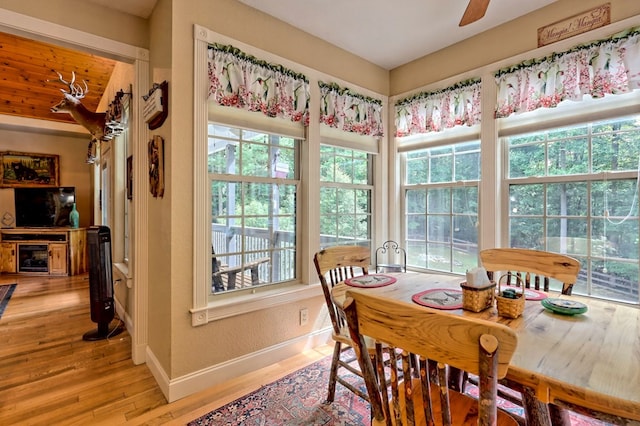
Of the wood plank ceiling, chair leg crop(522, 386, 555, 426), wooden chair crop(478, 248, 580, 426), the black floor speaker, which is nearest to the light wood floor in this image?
the black floor speaker

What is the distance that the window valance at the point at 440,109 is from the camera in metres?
→ 2.74

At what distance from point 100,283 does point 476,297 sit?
3.26 meters

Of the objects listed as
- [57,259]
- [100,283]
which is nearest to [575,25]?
[100,283]

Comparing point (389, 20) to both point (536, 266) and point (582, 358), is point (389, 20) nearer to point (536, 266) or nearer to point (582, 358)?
point (536, 266)

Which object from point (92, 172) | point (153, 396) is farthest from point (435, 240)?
point (92, 172)

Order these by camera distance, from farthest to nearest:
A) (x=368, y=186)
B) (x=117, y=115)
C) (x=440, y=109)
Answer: (x=368, y=186), (x=440, y=109), (x=117, y=115)

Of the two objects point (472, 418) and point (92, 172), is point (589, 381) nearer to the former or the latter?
point (472, 418)

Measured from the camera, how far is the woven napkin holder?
1.39 meters

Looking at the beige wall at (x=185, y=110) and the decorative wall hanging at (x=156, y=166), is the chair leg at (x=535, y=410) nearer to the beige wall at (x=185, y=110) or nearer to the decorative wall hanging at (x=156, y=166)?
the beige wall at (x=185, y=110)

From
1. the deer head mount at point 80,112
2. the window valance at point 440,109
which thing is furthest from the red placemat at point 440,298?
the deer head mount at point 80,112

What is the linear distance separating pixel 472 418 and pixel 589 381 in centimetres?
45

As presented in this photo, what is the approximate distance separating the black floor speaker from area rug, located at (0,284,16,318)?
1.74 metres

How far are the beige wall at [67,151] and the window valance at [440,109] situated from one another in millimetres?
6410

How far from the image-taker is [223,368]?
2225 millimetres
